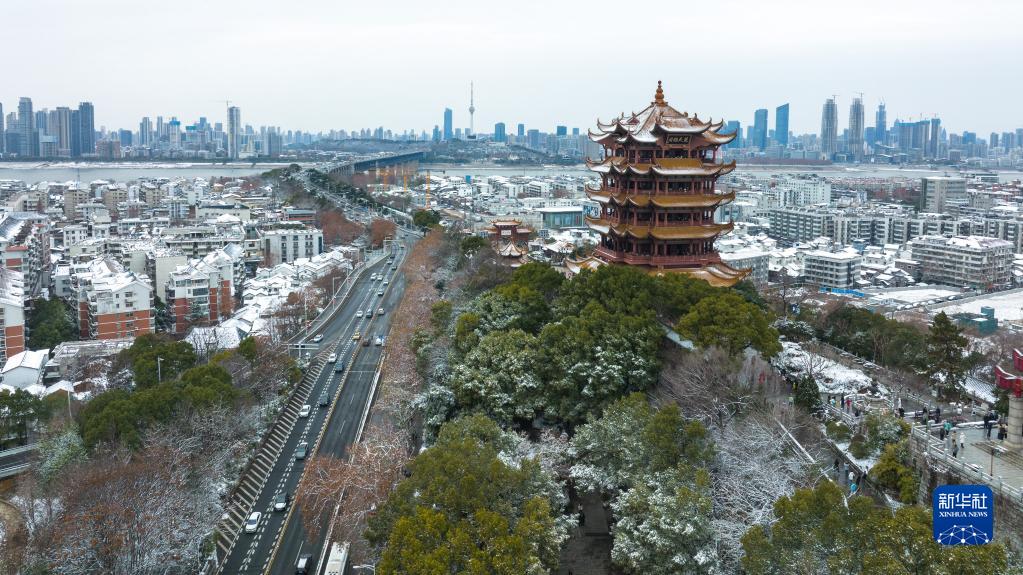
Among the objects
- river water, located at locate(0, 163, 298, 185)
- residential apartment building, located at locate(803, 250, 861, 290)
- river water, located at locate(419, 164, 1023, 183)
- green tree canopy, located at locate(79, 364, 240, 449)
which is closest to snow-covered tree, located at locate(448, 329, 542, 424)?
green tree canopy, located at locate(79, 364, 240, 449)

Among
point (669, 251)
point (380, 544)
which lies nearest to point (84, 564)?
→ point (380, 544)

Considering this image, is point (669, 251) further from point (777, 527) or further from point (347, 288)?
point (347, 288)

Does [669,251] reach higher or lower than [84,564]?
higher

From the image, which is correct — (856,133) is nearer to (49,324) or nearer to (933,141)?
(933,141)

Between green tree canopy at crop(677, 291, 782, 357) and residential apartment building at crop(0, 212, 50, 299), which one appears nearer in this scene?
green tree canopy at crop(677, 291, 782, 357)

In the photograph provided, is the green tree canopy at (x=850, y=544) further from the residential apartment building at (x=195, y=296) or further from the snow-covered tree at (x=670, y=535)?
the residential apartment building at (x=195, y=296)

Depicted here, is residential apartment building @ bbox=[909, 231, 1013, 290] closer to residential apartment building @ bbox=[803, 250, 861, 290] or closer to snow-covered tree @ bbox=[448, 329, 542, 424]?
residential apartment building @ bbox=[803, 250, 861, 290]

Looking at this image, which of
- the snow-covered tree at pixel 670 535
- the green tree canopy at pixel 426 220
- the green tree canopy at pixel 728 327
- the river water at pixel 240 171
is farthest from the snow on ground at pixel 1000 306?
the river water at pixel 240 171
